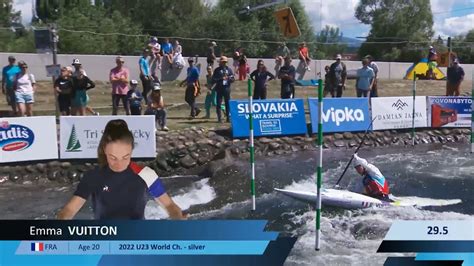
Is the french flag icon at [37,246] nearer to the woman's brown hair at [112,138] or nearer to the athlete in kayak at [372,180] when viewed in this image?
the woman's brown hair at [112,138]

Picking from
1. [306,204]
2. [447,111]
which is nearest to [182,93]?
[306,204]

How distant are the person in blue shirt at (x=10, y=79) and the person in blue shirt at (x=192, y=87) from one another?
4.70 ft

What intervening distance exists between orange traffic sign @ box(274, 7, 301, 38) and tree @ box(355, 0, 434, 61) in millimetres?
407

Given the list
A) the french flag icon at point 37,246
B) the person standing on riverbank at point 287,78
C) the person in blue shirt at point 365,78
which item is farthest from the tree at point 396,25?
the french flag icon at point 37,246

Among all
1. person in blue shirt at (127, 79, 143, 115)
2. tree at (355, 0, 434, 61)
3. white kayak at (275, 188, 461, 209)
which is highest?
tree at (355, 0, 434, 61)

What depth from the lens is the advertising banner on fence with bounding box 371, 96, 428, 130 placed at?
6.60 meters

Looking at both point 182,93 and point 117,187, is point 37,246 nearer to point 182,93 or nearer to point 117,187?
point 117,187

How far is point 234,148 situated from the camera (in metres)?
5.85

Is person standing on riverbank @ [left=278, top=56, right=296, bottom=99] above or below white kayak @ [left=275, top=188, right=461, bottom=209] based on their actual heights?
above

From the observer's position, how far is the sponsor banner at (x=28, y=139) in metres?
4.46

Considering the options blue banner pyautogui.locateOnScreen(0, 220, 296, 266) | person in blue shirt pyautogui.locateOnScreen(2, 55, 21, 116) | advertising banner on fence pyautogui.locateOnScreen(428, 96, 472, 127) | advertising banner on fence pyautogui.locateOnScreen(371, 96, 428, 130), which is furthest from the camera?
advertising banner on fence pyautogui.locateOnScreen(371, 96, 428, 130)

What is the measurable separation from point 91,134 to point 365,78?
242cm

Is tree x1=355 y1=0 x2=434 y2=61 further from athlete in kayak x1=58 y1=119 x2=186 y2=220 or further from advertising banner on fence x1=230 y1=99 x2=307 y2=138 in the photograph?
advertising banner on fence x1=230 y1=99 x2=307 y2=138

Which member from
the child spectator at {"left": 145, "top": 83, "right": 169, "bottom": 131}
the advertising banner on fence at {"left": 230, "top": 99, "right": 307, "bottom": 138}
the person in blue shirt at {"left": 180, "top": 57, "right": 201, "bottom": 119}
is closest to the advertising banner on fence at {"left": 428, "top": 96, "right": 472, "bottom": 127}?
the advertising banner on fence at {"left": 230, "top": 99, "right": 307, "bottom": 138}
